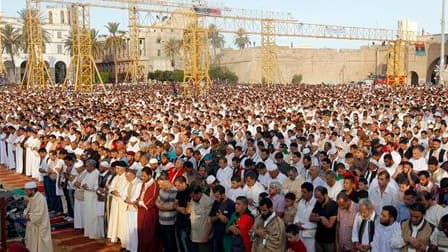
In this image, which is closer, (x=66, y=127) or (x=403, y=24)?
(x=66, y=127)

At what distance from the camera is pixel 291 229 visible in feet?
17.2

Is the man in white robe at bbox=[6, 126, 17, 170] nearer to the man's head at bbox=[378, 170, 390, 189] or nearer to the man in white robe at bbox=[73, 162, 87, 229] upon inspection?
the man in white robe at bbox=[73, 162, 87, 229]

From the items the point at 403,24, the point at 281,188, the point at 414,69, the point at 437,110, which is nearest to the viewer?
the point at 281,188

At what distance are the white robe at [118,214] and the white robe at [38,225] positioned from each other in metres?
1.14

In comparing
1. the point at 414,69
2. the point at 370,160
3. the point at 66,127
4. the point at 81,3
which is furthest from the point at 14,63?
the point at 370,160

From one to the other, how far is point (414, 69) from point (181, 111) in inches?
1839

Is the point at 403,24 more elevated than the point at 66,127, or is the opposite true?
the point at 403,24

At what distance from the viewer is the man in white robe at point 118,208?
7.37 m

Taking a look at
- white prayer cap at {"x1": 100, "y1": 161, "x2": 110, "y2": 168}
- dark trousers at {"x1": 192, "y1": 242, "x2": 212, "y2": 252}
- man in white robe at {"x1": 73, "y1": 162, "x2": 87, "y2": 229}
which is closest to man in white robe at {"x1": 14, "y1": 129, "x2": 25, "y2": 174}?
man in white robe at {"x1": 73, "y1": 162, "x2": 87, "y2": 229}

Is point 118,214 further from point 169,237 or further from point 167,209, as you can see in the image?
point 167,209

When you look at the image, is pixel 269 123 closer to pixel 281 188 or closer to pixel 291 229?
pixel 281 188

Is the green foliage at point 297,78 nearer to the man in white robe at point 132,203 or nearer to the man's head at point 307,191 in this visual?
the man in white robe at point 132,203

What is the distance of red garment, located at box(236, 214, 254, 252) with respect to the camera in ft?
18.8

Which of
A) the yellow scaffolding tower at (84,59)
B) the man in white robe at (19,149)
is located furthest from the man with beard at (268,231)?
the yellow scaffolding tower at (84,59)
